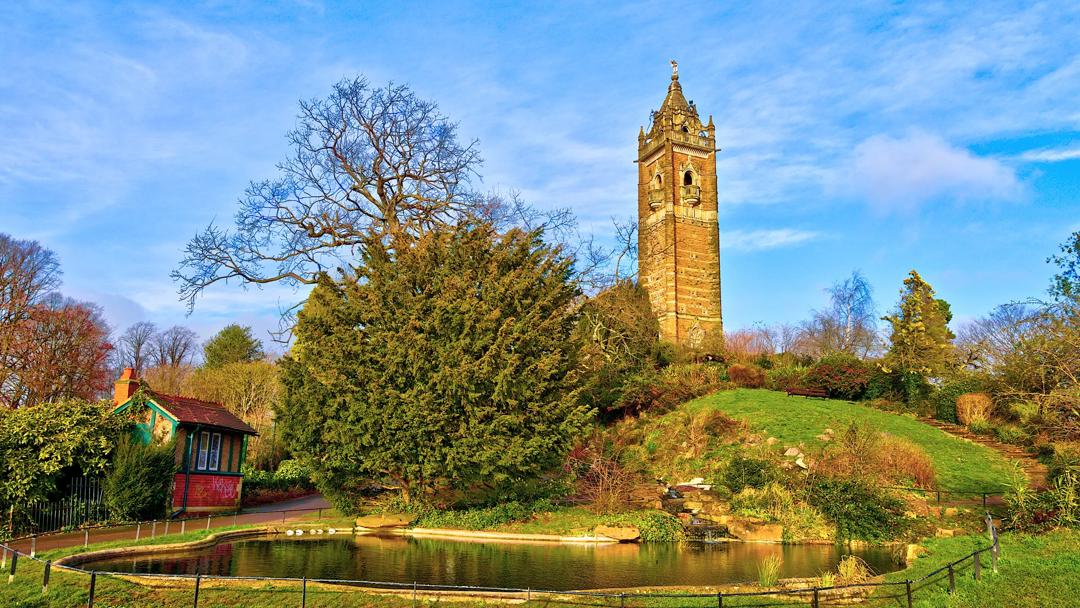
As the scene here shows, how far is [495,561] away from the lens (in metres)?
15.8

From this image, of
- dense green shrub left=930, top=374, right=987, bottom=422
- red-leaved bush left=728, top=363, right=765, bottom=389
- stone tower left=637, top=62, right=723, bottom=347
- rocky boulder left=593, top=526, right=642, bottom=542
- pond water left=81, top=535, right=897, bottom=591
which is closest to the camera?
pond water left=81, top=535, right=897, bottom=591

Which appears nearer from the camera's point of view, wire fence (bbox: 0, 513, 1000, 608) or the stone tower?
wire fence (bbox: 0, 513, 1000, 608)

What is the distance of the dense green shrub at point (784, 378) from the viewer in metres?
35.8

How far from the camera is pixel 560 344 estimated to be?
854 inches

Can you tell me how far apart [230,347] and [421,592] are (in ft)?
183

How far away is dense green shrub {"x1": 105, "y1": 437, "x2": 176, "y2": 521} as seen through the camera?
819 inches

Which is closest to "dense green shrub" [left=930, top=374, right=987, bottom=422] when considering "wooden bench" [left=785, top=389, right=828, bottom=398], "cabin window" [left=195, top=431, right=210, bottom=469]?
"wooden bench" [left=785, top=389, right=828, bottom=398]

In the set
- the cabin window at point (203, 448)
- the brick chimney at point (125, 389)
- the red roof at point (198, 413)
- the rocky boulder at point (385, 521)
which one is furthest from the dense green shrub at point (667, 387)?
the brick chimney at point (125, 389)

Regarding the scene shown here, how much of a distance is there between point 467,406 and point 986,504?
49.6 feet

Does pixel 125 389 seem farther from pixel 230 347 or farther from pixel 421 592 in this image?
pixel 230 347

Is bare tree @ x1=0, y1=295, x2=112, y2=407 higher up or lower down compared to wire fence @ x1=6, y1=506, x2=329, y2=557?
higher up

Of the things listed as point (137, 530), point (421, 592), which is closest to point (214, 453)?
point (137, 530)

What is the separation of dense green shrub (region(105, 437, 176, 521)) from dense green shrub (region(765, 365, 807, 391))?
91.9ft

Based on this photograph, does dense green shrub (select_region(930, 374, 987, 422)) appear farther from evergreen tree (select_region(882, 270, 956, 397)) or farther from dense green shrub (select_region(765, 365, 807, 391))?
dense green shrub (select_region(765, 365, 807, 391))
